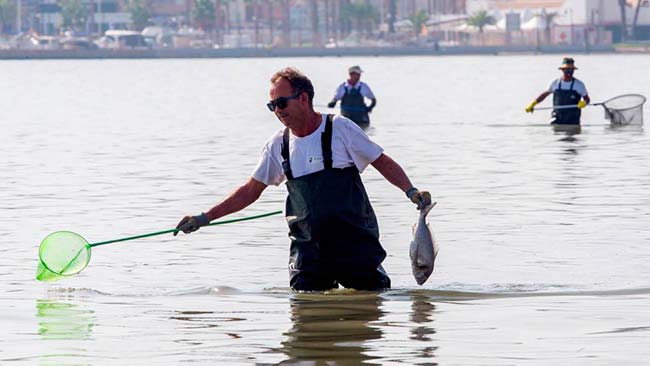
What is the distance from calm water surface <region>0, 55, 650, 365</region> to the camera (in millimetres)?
10359

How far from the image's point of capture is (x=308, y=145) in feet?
35.4

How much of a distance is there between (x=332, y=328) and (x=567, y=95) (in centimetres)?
2257

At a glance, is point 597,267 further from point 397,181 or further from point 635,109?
point 635,109

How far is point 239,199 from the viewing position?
11.1m

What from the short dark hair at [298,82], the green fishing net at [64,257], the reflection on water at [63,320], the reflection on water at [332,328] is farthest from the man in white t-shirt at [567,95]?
the short dark hair at [298,82]

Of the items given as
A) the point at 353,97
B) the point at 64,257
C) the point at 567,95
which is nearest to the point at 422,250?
the point at 64,257

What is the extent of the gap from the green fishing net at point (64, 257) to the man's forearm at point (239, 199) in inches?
80.9

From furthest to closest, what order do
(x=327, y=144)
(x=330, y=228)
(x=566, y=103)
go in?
(x=566, y=103) → (x=330, y=228) → (x=327, y=144)

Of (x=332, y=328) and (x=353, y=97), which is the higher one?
(x=353, y=97)

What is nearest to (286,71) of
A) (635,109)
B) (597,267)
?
(597,267)

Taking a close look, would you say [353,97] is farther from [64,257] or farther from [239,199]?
[239,199]

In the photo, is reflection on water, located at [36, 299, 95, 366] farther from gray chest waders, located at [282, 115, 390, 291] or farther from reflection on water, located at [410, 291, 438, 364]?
reflection on water, located at [410, 291, 438, 364]

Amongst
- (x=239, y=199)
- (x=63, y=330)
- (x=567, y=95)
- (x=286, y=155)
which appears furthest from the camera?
(x=567, y=95)

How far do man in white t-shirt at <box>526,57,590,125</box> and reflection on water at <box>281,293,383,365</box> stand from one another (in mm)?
19828
